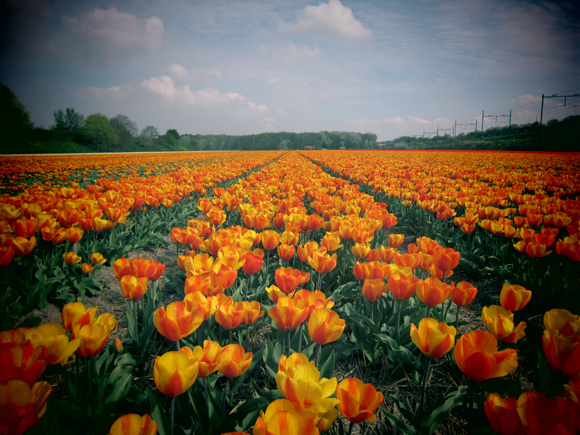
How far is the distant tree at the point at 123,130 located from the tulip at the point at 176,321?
6945 cm

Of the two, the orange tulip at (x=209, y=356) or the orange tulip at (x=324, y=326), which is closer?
the orange tulip at (x=209, y=356)

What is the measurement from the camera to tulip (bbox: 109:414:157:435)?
2.76ft

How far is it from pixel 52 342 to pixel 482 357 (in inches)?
67.7

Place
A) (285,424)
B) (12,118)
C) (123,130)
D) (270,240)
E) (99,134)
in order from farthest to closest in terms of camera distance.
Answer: (123,130), (99,134), (12,118), (270,240), (285,424)

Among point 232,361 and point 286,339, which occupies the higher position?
→ point 232,361

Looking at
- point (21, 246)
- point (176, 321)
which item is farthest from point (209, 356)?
Result: point (21, 246)

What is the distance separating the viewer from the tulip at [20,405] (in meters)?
0.79

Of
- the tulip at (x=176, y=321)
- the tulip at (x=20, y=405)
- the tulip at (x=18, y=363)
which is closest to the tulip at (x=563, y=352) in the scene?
the tulip at (x=176, y=321)

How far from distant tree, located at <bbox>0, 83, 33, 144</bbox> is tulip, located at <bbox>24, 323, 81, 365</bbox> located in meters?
47.8

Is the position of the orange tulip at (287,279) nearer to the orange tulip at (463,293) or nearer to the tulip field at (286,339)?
the tulip field at (286,339)

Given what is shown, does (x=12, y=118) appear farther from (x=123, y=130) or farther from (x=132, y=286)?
(x=132, y=286)

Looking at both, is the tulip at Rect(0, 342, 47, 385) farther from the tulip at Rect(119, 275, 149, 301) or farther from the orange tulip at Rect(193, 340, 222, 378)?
the tulip at Rect(119, 275, 149, 301)

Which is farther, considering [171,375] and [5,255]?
[5,255]

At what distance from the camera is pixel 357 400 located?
3.18 feet
